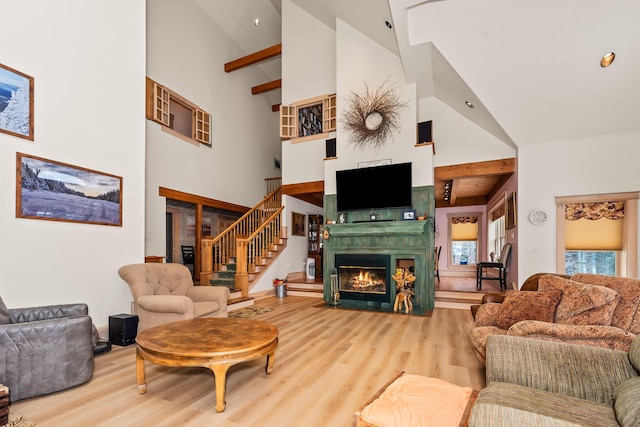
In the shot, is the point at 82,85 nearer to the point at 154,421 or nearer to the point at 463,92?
the point at 154,421

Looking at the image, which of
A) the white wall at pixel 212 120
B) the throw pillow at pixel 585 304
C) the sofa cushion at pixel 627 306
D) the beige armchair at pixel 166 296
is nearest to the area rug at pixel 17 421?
the beige armchair at pixel 166 296

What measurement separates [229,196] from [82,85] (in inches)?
201

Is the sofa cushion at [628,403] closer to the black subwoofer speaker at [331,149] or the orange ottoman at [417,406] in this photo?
the orange ottoman at [417,406]

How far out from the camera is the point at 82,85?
3.66 m

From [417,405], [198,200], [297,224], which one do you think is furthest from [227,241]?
[417,405]

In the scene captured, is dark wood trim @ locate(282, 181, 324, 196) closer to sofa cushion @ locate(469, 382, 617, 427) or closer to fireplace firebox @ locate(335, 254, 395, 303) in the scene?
fireplace firebox @ locate(335, 254, 395, 303)

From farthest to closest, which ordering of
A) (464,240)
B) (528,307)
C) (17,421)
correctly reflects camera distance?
(464,240)
(528,307)
(17,421)

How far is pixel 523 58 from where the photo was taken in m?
4.05

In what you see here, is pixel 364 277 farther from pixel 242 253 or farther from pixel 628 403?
pixel 628 403

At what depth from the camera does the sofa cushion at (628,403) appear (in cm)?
117

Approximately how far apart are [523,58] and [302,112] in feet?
16.5

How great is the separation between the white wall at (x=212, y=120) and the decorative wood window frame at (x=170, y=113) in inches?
5.6

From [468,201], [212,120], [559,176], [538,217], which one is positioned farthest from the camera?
[468,201]

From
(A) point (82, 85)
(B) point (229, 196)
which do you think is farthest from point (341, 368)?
(B) point (229, 196)
